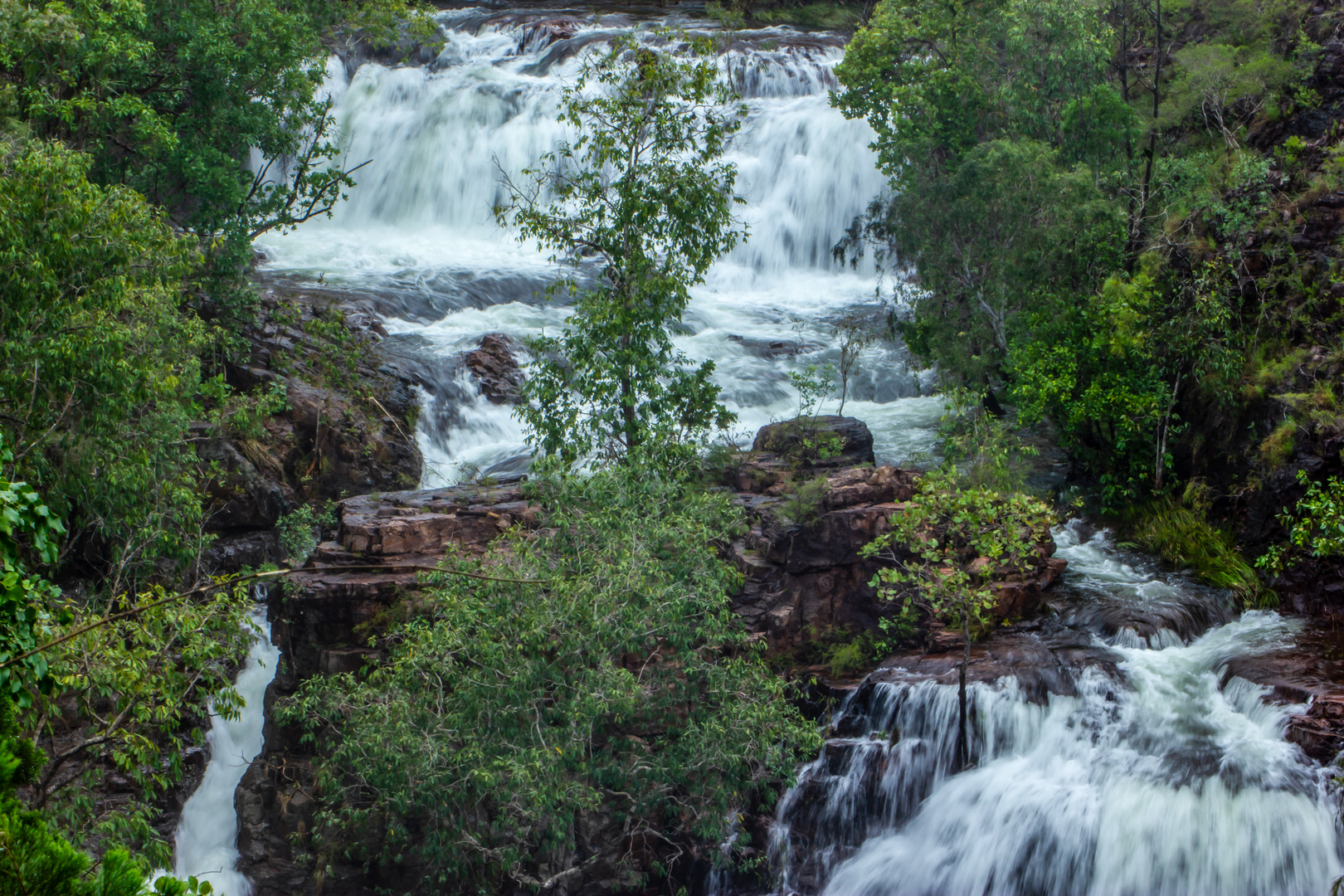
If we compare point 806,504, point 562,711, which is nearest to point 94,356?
point 562,711

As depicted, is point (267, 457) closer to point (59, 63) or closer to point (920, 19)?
point (59, 63)

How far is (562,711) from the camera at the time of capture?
36.7 feet

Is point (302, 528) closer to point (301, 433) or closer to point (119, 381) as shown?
point (301, 433)

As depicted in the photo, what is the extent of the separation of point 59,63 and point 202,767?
12.7 m

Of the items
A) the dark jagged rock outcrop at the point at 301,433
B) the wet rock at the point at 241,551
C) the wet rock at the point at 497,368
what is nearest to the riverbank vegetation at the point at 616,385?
the dark jagged rock outcrop at the point at 301,433

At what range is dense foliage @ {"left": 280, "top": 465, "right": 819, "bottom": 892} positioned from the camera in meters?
11.1

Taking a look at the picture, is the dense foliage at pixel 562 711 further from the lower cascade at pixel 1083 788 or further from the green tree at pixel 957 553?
the green tree at pixel 957 553

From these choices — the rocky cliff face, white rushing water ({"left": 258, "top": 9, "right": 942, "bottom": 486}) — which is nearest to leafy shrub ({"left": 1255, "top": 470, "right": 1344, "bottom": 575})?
the rocky cliff face

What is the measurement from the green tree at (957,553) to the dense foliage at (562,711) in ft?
8.01

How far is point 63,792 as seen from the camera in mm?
9930

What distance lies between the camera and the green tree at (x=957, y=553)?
13.6 m

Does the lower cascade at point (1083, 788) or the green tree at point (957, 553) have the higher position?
the green tree at point (957, 553)

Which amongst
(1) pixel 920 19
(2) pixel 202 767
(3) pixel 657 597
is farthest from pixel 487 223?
(3) pixel 657 597

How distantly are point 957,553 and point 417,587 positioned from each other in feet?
25.2
